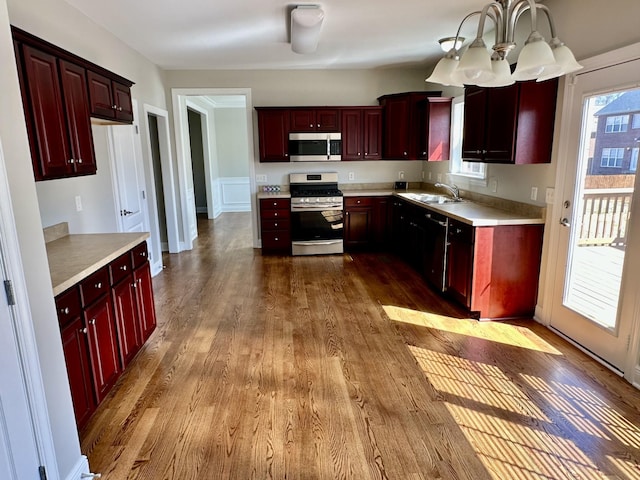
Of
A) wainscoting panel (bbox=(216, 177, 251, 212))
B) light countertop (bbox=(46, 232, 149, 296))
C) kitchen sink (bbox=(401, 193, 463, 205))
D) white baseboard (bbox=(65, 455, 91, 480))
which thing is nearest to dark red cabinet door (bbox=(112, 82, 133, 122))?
light countertop (bbox=(46, 232, 149, 296))

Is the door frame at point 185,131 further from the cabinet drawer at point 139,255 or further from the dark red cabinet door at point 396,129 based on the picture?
the cabinet drawer at point 139,255

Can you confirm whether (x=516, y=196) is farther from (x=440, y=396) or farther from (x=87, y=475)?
(x=87, y=475)

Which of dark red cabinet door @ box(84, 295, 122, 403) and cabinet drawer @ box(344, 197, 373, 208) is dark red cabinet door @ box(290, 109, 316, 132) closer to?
cabinet drawer @ box(344, 197, 373, 208)

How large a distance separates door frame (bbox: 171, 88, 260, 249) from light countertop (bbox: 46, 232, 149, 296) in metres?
3.12

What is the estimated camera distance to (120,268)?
2.62m

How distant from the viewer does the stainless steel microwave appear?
5.69m

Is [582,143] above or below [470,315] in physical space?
above

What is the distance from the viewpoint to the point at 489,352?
9.68 ft

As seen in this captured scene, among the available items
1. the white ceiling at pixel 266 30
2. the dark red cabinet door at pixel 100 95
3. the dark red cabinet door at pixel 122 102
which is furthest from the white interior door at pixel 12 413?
the white ceiling at pixel 266 30

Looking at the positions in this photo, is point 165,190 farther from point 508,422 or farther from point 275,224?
point 508,422

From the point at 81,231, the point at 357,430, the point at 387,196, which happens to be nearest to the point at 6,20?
the point at 81,231

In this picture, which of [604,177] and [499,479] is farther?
[604,177]

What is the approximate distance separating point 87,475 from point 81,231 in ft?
6.71

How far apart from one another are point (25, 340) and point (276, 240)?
4.34 m
